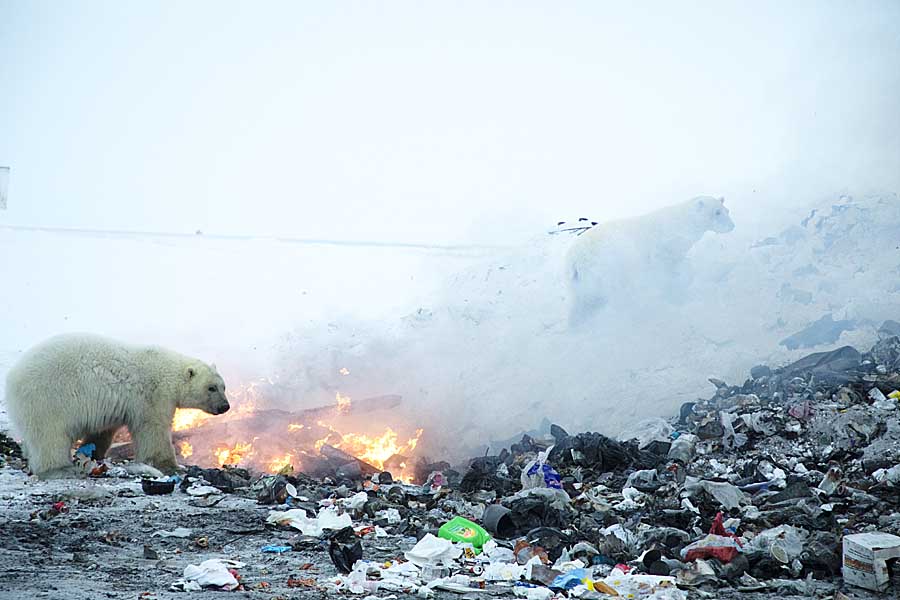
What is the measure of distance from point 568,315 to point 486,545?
6665mm

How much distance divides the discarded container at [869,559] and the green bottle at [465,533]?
74.9 inches

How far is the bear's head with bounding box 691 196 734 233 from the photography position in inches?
432

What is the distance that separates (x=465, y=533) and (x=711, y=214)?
801cm

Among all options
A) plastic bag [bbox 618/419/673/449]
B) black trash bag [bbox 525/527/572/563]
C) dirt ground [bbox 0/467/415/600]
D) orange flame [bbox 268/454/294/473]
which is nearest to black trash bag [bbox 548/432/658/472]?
plastic bag [bbox 618/419/673/449]

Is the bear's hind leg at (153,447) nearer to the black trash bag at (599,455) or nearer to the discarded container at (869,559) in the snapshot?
the black trash bag at (599,455)

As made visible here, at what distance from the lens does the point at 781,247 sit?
11.0 metres

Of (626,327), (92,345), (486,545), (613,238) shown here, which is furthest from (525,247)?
(486,545)

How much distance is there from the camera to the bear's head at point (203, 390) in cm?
702

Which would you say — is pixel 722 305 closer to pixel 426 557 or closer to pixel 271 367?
pixel 271 367

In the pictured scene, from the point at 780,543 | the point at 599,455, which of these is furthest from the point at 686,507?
the point at 599,455

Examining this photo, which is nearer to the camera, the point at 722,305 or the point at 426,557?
the point at 426,557

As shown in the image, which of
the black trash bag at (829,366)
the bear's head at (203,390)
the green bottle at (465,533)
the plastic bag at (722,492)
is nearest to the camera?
the green bottle at (465,533)

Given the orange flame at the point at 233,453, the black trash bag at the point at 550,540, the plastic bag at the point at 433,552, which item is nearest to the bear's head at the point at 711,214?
the orange flame at the point at 233,453

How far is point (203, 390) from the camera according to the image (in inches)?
281
